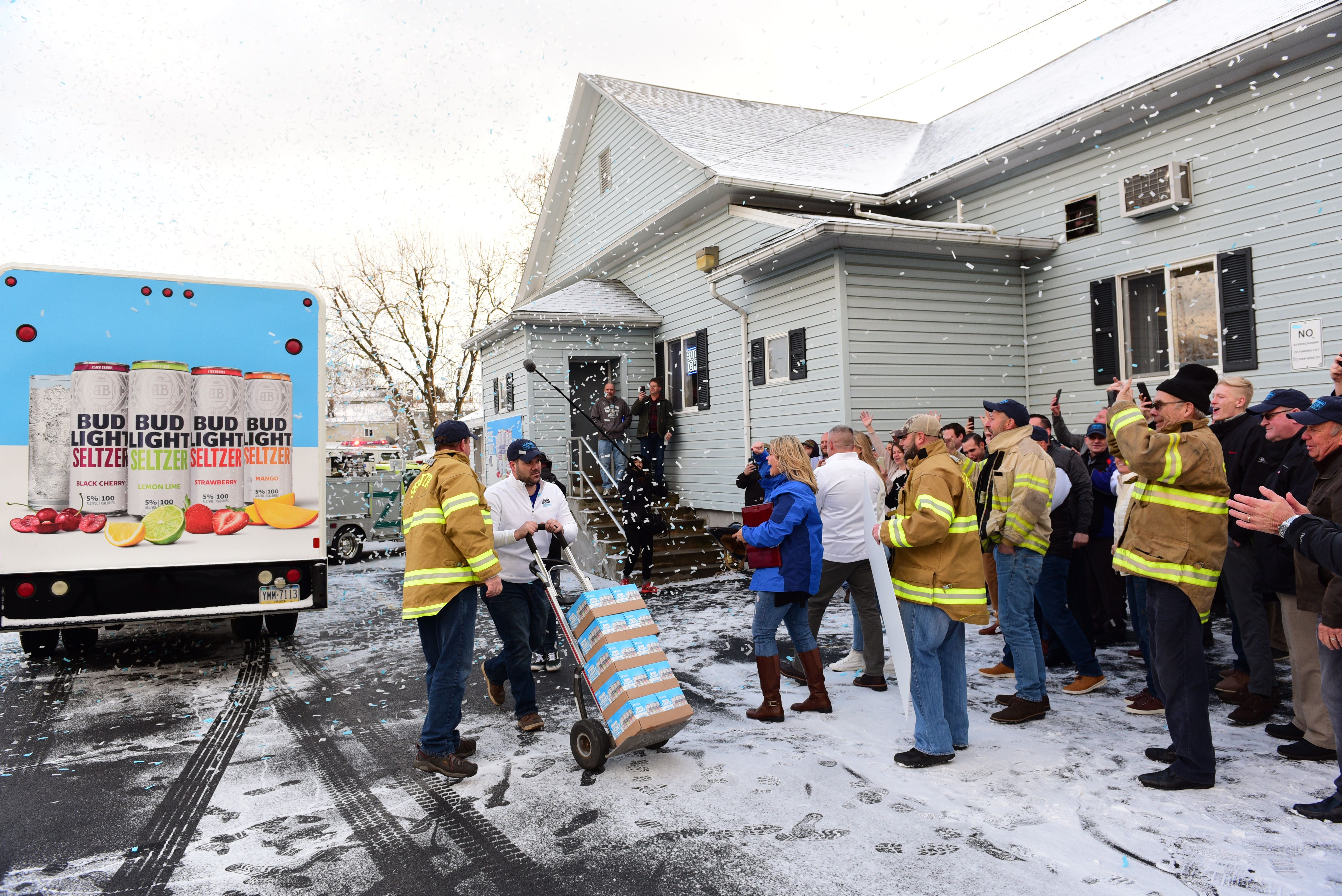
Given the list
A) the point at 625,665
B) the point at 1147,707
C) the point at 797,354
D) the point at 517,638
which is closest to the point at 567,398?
the point at 797,354

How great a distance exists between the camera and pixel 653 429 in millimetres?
12992

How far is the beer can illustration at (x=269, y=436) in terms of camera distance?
679cm

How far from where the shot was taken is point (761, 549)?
5309 millimetres

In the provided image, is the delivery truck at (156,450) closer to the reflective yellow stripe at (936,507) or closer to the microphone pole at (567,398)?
the reflective yellow stripe at (936,507)

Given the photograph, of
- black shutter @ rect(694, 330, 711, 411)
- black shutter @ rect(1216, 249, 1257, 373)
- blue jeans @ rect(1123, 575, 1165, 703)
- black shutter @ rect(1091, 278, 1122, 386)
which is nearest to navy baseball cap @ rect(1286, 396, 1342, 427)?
blue jeans @ rect(1123, 575, 1165, 703)

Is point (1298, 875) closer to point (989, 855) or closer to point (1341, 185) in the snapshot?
point (989, 855)

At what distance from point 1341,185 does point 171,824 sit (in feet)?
35.6

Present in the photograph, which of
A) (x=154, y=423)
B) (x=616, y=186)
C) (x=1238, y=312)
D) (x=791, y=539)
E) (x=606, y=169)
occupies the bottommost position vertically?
(x=791, y=539)

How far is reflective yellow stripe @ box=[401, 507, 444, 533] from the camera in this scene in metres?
4.48

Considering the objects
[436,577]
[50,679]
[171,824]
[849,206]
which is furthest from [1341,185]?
[50,679]

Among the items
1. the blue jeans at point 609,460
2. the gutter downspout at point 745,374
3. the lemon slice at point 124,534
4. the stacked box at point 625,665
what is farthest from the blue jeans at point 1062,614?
the blue jeans at point 609,460

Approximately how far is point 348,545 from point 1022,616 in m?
13.0

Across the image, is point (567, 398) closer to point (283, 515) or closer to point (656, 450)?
point (656, 450)

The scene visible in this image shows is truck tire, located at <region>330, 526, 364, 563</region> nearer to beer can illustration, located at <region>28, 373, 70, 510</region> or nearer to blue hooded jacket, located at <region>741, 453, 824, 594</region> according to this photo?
beer can illustration, located at <region>28, 373, 70, 510</region>
